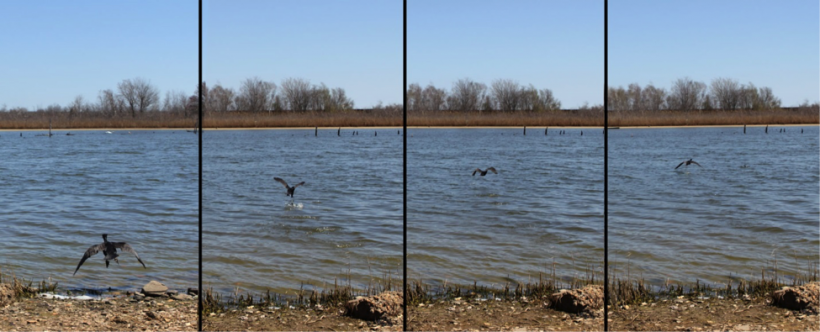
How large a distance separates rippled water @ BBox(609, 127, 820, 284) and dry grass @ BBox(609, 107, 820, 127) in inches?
1861

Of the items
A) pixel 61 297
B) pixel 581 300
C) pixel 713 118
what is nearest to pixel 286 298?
pixel 61 297

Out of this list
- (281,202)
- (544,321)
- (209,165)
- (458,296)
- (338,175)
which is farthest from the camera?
(209,165)

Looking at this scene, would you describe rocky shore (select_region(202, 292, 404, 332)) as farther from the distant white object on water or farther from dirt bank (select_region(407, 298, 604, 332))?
the distant white object on water

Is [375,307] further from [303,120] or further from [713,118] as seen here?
[713,118]

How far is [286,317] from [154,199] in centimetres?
1435

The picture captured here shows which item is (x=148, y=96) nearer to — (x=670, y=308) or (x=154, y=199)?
(x=154, y=199)

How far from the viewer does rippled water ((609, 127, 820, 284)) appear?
8211mm

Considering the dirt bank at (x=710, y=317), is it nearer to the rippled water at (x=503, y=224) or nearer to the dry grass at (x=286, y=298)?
the rippled water at (x=503, y=224)

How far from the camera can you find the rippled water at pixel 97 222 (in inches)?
304

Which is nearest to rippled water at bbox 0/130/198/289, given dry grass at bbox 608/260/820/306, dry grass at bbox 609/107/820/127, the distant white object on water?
the distant white object on water

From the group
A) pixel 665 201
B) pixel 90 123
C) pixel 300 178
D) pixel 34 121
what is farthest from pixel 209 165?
pixel 34 121

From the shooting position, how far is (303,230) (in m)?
11.6

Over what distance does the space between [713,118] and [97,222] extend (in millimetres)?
78314

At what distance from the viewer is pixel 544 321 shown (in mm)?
4871
